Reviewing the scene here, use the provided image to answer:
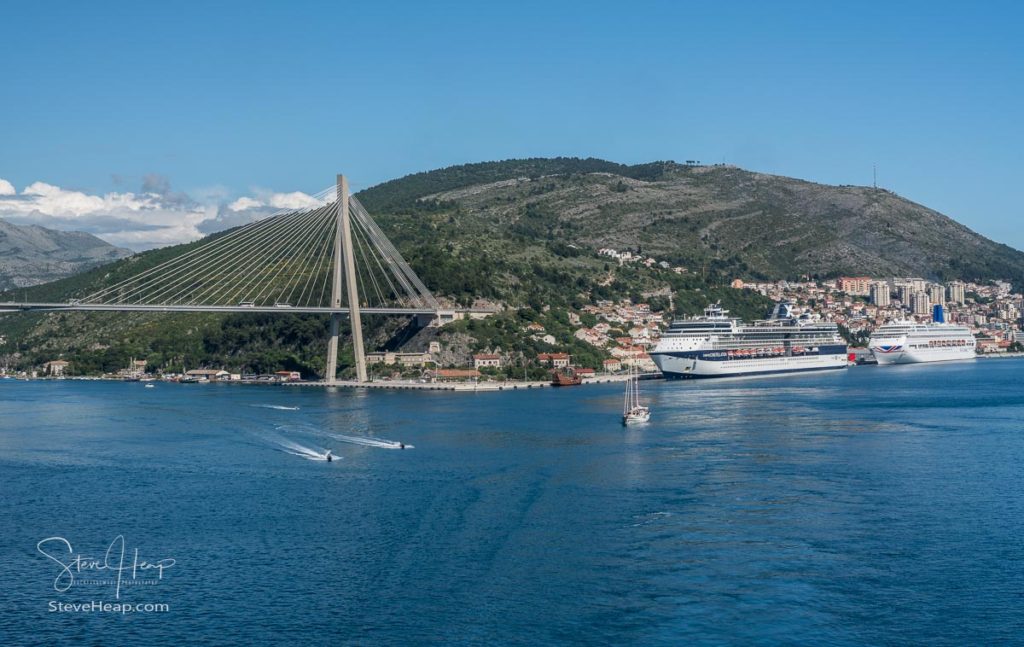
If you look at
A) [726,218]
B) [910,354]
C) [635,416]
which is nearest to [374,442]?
[635,416]

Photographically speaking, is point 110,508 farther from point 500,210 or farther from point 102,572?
point 500,210

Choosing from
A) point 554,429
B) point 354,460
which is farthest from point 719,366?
point 354,460

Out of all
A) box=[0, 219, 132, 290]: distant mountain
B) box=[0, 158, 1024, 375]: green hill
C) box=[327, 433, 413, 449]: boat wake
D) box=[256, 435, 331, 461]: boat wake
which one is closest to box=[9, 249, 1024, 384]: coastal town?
box=[0, 158, 1024, 375]: green hill

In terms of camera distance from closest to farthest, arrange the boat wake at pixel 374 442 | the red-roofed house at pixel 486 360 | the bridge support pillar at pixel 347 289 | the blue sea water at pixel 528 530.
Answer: the blue sea water at pixel 528 530 < the boat wake at pixel 374 442 < the bridge support pillar at pixel 347 289 < the red-roofed house at pixel 486 360

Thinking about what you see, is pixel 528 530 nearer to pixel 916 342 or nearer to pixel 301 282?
pixel 301 282

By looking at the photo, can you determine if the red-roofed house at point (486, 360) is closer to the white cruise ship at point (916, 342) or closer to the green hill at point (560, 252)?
the green hill at point (560, 252)

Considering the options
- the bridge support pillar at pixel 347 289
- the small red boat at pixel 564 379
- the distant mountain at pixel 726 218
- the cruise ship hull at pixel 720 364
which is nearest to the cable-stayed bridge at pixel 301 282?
the bridge support pillar at pixel 347 289

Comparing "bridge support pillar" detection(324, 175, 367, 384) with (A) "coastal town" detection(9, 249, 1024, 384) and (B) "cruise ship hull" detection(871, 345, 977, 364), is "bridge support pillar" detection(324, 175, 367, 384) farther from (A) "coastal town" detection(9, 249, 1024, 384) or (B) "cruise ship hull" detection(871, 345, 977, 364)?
(B) "cruise ship hull" detection(871, 345, 977, 364)
